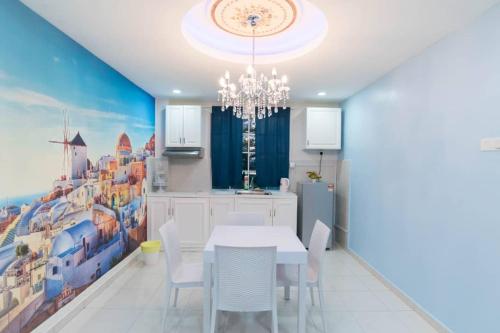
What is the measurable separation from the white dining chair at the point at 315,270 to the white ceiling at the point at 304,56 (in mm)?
1708

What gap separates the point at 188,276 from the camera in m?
2.37

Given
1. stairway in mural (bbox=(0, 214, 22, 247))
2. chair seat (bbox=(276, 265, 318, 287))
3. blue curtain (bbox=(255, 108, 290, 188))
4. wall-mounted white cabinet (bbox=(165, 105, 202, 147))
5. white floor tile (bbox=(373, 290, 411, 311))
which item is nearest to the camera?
stairway in mural (bbox=(0, 214, 22, 247))

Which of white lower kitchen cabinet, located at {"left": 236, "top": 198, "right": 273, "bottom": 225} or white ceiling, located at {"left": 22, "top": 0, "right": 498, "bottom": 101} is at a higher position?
white ceiling, located at {"left": 22, "top": 0, "right": 498, "bottom": 101}

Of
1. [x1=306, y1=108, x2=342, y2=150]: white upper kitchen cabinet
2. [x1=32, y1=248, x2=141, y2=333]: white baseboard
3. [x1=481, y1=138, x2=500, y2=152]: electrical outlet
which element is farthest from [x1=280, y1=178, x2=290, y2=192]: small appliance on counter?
[x1=481, y1=138, x2=500, y2=152]: electrical outlet

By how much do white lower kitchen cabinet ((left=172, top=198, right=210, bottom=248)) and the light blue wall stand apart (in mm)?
2450

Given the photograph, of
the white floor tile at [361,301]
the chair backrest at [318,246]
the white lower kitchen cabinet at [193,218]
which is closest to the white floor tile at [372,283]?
the white floor tile at [361,301]

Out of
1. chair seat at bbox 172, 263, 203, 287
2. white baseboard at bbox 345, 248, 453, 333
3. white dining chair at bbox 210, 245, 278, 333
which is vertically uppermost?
white dining chair at bbox 210, 245, 278, 333

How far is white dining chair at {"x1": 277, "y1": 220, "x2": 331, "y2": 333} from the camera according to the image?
2270mm

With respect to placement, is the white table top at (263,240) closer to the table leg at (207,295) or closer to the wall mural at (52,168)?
the table leg at (207,295)

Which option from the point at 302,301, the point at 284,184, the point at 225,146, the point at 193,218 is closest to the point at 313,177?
the point at 284,184

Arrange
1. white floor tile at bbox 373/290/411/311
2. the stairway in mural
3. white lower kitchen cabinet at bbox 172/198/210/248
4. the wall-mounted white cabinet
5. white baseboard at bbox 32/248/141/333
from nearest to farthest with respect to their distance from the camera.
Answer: the stairway in mural, white baseboard at bbox 32/248/141/333, white floor tile at bbox 373/290/411/311, white lower kitchen cabinet at bbox 172/198/210/248, the wall-mounted white cabinet

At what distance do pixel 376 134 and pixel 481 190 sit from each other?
165 centimetres

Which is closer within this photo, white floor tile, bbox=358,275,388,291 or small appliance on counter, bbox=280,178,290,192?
white floor tile, bbox=358,275,388,291

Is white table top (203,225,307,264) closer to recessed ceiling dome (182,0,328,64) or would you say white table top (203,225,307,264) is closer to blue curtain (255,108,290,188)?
recessed ceiling dome (182,0,328,64)
